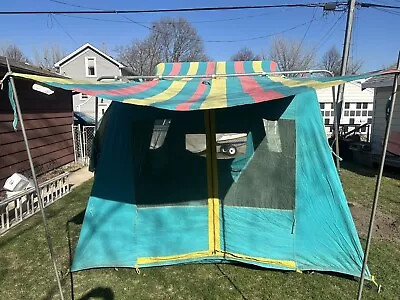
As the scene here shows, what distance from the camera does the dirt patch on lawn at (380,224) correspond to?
14.9 feet

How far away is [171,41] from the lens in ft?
139

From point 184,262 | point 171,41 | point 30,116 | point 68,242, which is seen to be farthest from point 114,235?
point 171,41

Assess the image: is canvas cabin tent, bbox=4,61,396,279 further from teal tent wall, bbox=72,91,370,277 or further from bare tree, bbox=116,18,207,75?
bare tree, bbox=116,18,207,75

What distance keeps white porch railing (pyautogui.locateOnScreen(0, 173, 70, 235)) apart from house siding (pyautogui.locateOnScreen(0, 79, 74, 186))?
1.35 meters

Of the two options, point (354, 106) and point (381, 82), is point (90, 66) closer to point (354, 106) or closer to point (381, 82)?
point (354, 106)

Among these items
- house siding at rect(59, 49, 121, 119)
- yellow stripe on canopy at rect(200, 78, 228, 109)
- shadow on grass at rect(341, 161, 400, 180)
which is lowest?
shadow on grass at rect(341, 161, 400, 180)

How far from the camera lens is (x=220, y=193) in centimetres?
361

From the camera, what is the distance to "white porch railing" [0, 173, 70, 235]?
196 inches

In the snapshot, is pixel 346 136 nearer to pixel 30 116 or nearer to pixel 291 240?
pixel 291 240

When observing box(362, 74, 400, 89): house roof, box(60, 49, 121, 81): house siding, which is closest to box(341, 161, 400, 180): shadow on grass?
box(362, 74, 400, 89): house roof

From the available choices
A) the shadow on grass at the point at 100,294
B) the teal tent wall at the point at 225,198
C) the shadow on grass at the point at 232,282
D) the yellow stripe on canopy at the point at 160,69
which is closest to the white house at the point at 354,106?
the yellow stripe on canopy at the point at 160,69

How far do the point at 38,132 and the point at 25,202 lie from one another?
3.70 metres

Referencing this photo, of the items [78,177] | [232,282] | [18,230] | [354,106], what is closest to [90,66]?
[78,177]

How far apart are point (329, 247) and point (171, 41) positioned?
42.4 meters
